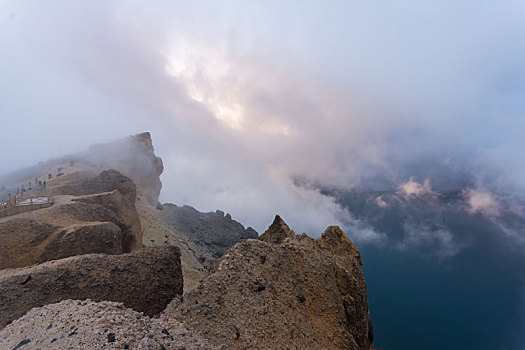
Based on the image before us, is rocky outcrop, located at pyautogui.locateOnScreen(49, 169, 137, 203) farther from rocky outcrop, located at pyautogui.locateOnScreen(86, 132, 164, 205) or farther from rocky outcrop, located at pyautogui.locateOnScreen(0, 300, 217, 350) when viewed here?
rocky outcrop, located at pyautogui.locateOnScreen(0, 300, 217, 350)

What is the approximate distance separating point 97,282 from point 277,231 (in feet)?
35.1

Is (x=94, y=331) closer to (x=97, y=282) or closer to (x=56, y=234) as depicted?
(x=97, y=282)

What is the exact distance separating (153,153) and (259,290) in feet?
194

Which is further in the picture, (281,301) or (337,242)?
(337,242)

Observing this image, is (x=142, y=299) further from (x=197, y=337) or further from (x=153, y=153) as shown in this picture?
(x=153, y=153)

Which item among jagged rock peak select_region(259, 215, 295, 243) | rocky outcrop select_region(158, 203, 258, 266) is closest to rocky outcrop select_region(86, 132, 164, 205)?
rocky outcrop select_region(158, 203, 258, 266)

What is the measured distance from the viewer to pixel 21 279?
11.2m

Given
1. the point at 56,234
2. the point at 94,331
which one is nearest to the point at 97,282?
the point at 94,331

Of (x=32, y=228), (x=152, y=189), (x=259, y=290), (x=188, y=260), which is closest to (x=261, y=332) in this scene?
(x=259, y=290)

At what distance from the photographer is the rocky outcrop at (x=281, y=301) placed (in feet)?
30.2

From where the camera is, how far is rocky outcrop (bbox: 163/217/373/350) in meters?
9.21

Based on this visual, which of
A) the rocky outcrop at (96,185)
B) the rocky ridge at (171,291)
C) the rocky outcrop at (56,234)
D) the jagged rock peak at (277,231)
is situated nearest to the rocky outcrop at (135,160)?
the rocky outcrop at (96,185)

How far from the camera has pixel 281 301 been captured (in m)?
11.3

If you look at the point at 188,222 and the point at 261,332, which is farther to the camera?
the point at 188,222
